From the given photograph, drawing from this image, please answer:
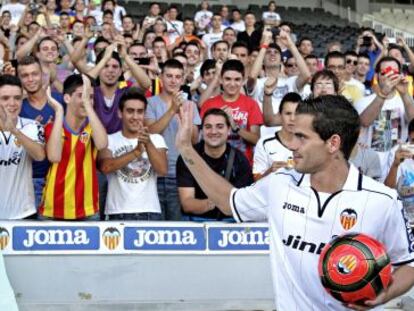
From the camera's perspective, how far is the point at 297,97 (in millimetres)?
7004

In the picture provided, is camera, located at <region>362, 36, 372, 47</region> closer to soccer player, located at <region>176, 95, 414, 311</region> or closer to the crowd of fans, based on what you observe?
the crowd of fans

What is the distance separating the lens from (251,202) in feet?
12.1

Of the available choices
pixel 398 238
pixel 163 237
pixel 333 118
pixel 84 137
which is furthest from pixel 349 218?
pixel 84 137

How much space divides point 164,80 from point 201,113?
533mm

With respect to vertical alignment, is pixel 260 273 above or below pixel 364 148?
below

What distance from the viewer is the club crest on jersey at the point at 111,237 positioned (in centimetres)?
563

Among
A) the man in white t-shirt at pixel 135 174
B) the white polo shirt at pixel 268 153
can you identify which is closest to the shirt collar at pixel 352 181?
the man in white t-shirt at pixel 135 174

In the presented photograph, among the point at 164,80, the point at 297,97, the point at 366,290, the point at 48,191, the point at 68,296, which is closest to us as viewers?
the point at 366,290

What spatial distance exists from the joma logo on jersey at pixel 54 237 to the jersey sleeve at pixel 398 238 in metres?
2.89

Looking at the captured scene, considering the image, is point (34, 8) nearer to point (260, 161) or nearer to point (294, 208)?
point (260, 161)

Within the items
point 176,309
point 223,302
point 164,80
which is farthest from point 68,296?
point 164,80

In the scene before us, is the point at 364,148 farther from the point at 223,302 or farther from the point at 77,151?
the point at 77,151

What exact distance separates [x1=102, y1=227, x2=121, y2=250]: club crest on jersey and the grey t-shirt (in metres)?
1.42

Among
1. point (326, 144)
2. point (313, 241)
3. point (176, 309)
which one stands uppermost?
point (326, 144)
